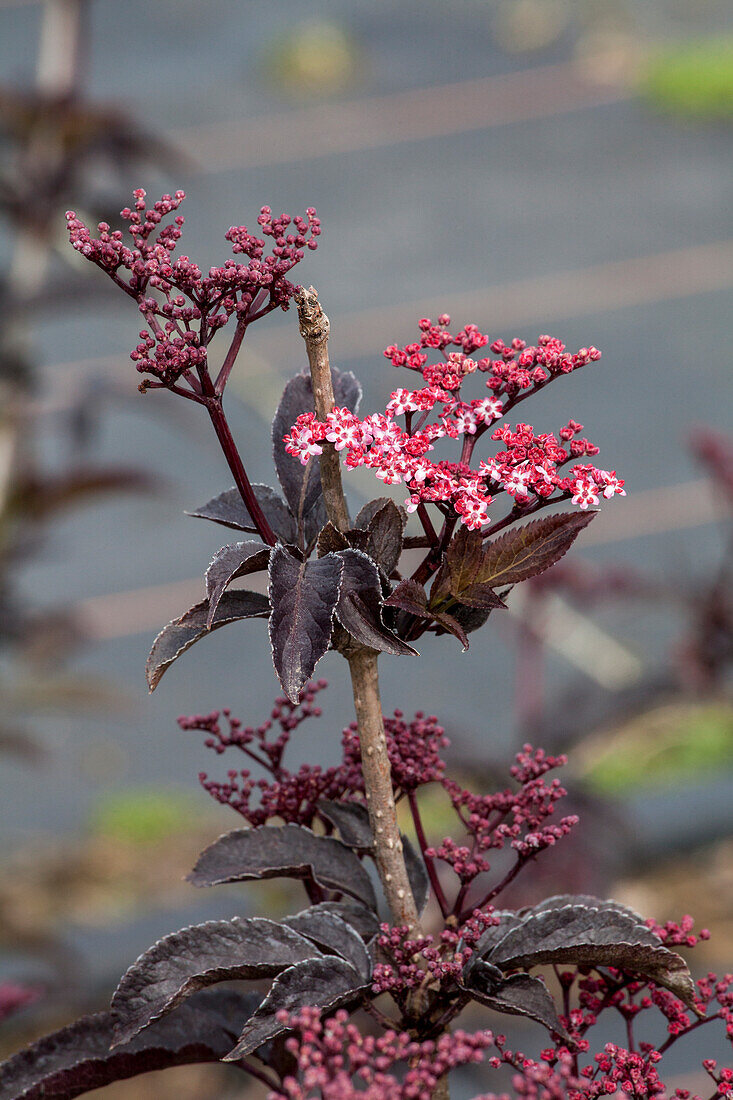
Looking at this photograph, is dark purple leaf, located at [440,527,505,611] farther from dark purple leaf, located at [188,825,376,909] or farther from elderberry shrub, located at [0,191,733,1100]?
dark purple leaf, located at [188,825,376,909]

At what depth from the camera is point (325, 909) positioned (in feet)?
2.98

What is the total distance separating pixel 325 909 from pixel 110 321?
581cm

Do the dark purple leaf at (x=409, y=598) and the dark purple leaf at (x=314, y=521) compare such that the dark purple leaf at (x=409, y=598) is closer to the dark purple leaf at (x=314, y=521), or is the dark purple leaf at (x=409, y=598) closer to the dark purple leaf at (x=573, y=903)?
the dark purple leaf at (x=314, y=521)

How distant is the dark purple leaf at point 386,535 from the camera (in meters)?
0.86

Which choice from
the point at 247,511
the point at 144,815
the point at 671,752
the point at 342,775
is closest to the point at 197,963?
the point at 342,775

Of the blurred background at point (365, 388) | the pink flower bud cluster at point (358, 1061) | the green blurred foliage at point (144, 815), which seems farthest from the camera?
the green blurred foliage at point (144, 815)

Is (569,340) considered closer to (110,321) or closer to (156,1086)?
(110,321)

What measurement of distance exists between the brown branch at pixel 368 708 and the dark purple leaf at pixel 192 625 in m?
0.07

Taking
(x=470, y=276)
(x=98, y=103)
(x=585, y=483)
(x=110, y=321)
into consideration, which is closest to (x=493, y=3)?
(x=470, y=276)

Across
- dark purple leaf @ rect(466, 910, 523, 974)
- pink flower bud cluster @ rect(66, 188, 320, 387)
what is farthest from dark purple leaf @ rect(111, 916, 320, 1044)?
pink flower bud cluster @ rect(66, 188, 320, 387)

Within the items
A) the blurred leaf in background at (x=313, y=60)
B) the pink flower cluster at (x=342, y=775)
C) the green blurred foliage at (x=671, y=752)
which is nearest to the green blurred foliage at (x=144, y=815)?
the green blurred foliage at (x=671, y=752)

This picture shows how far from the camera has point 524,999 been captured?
833 mm

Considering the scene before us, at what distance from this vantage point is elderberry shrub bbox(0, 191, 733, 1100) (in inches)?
30.9

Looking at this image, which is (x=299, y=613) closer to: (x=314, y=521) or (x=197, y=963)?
(x=314, y=521)
